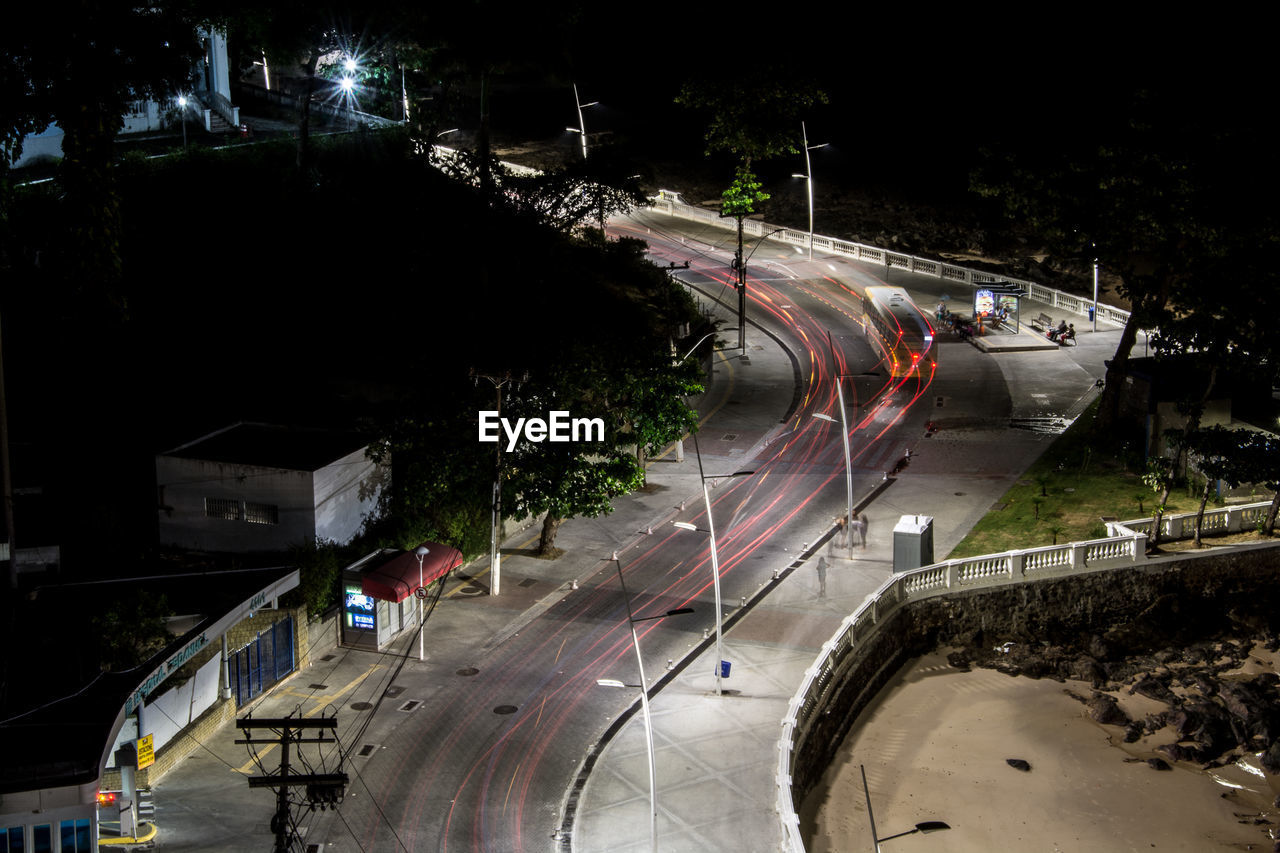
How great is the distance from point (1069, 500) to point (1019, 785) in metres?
19.0

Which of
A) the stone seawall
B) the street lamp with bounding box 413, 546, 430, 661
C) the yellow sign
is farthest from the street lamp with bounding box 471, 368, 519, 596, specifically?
the yellow sign

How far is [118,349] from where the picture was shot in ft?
192

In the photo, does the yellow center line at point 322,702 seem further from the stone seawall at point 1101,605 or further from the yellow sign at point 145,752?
the stone seawall at point 1101,605

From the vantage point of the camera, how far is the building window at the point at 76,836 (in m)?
30.1

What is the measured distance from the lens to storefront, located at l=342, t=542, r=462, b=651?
146 feet

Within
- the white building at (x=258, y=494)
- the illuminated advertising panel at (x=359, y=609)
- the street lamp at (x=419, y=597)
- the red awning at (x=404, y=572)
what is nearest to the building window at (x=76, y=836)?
the street lamp at (x=419, y=597)

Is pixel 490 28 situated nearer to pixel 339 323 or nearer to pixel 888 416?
pixel 339 323

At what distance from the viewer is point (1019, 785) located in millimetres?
40438

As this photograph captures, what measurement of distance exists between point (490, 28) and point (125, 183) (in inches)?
746

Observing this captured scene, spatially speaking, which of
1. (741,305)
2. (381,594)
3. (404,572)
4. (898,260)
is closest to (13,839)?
(381,594)

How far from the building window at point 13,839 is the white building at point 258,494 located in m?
16.8

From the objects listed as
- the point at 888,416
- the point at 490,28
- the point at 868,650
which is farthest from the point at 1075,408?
the point at 490,28

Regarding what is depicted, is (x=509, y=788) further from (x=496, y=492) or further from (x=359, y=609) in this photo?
(x=496, y=492)

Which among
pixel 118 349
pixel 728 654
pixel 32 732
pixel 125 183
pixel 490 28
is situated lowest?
pixel 728 654
